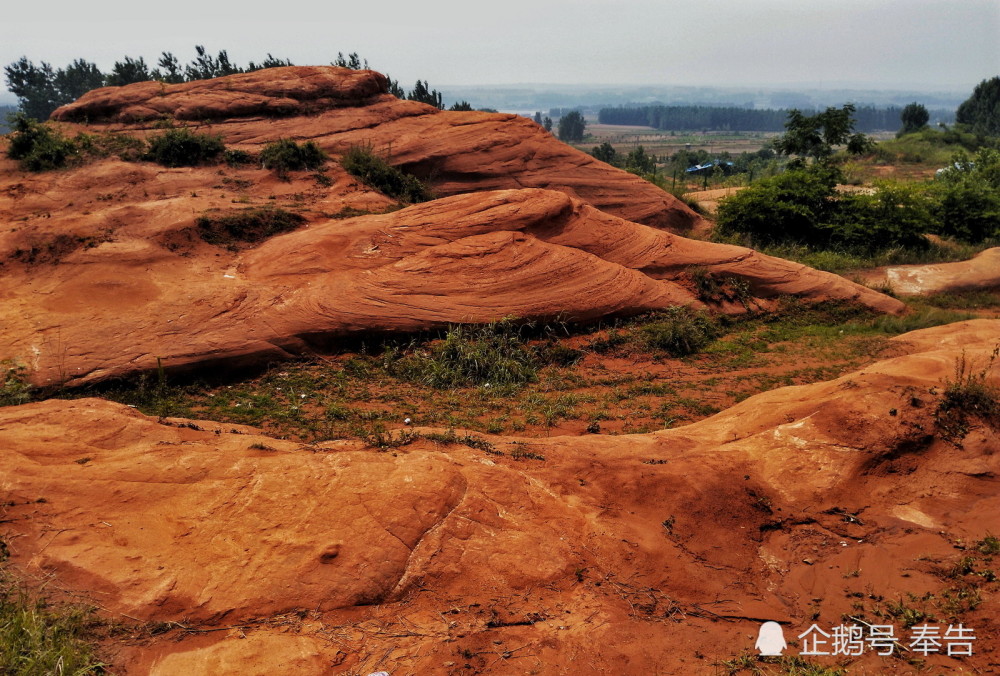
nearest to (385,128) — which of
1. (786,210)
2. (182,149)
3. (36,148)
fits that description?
(182,149)

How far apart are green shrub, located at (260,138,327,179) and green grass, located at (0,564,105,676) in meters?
13.7

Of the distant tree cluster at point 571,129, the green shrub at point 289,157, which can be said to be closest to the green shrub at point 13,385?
the green shrub at point 289,157

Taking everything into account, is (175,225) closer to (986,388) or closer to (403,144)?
(403,144)

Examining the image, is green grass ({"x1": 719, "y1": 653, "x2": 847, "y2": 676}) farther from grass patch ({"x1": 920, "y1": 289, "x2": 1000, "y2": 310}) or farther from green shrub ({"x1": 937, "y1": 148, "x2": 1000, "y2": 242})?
green shrub ({"x1": 937, "y1": 148, "x2": 1000, "y2": 242})

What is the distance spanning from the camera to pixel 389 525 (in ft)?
15.3

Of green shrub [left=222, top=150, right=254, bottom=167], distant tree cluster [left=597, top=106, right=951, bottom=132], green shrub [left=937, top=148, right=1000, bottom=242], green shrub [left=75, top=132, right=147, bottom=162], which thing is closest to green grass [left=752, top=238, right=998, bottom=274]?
green shrub [left=937, top=148, right=1000, bottom=242]

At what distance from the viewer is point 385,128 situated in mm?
18953

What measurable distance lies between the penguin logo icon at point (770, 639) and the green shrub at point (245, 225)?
11.2 meters

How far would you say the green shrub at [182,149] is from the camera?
15922mm

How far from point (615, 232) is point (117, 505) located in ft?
35.2

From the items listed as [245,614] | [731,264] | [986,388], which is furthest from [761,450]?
[731,264]

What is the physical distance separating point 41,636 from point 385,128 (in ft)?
57.6

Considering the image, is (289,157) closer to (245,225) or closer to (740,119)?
Result: (245,225)

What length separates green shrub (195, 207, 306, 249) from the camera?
12062 mm
